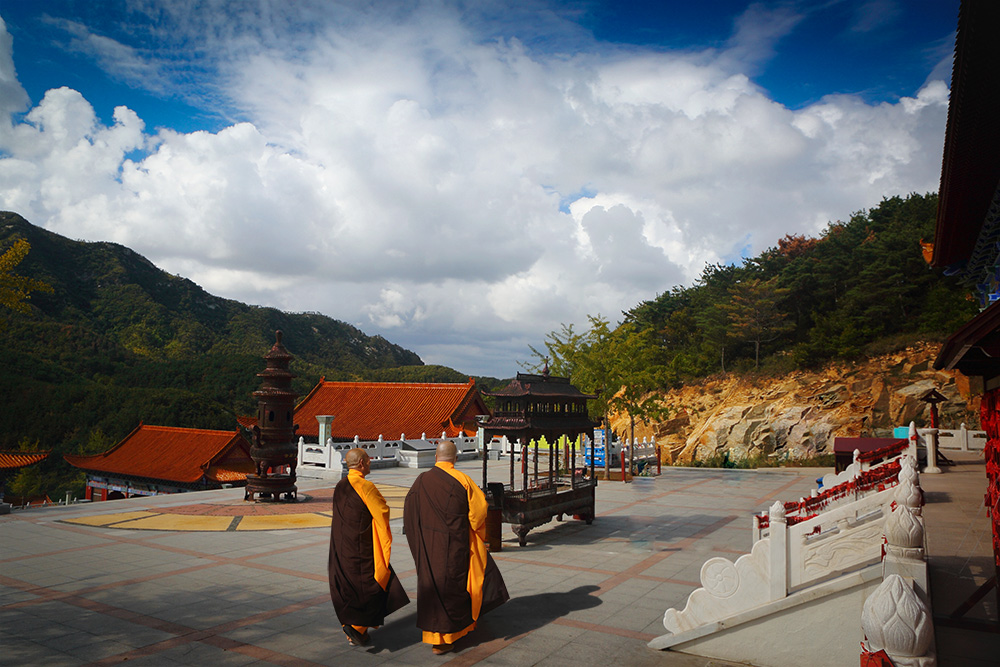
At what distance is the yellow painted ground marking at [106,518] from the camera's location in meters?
11.5

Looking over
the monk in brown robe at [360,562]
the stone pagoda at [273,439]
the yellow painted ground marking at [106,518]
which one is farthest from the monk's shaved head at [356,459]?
the stone pagoda at [273,439]

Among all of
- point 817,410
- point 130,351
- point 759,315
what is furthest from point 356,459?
point 130,351

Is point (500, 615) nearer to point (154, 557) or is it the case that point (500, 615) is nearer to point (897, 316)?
point (154, 557)

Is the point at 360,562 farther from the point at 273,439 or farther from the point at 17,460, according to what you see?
the point at 17,460

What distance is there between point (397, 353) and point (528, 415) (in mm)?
83750

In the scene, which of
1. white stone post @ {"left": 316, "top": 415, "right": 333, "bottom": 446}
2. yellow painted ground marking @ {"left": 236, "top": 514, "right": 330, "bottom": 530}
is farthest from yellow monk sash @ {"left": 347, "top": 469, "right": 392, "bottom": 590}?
white stone post @ {"left": 316, "top": 415, "right": 333, "bottom": 446}

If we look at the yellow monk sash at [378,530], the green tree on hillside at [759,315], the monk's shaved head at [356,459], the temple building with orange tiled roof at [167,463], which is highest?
the green tree on hillside at [759,315]

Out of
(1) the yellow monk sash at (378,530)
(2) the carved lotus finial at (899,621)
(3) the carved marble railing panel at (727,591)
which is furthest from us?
(1) the yellow monk sash at (378,530)

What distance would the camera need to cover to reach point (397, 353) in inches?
3644

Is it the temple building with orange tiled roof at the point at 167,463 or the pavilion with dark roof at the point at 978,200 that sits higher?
the pavilion with dark roof at the point at 978,200

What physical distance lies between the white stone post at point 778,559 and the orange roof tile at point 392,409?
2114 centimetres

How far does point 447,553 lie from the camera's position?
5.62m

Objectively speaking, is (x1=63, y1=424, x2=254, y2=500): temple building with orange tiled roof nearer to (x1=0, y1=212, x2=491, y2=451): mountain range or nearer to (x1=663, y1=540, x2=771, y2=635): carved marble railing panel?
(x1=0, y1=212, x2=491, y2=451): mountain range

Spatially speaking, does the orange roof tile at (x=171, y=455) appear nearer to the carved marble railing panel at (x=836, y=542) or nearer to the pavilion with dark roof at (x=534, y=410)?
the pavilion with dark roof at (x=534, y=410)
